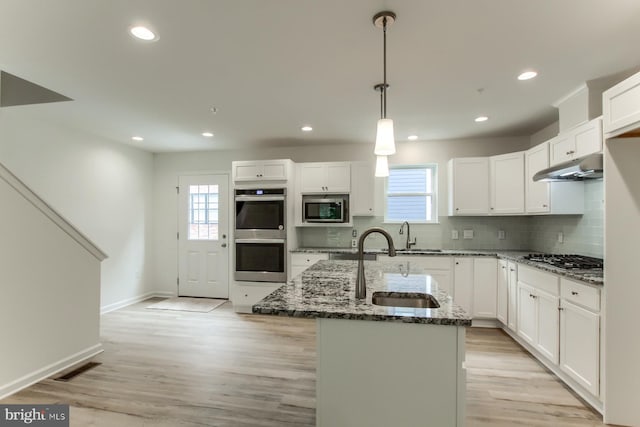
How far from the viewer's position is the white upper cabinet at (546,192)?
3.03 meters

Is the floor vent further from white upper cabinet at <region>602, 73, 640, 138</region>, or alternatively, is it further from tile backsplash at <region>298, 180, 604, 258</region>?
white upper cabinet at <region>602, 73, 640, 138</region>

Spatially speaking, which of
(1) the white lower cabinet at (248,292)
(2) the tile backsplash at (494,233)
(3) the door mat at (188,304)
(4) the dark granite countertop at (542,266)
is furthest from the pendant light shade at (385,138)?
(3) the door mat at (188,304)

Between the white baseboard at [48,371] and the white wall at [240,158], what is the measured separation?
238cm

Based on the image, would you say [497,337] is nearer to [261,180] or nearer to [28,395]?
[261,180]

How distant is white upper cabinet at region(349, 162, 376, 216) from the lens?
14.4 ft

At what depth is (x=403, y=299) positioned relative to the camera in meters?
1.77

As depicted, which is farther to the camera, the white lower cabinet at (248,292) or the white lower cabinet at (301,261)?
the white lower cabinet at (248,292)

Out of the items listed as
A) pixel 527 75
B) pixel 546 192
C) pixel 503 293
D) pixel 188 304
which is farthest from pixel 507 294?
pixel 188 304

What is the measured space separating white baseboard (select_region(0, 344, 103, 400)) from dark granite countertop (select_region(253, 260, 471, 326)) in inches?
92.8

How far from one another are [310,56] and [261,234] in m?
2.77

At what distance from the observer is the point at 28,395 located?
2256 millimetres

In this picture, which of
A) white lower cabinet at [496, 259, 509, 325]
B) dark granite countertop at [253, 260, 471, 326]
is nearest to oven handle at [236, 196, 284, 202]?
dark granite countertop at [253, 260, 471, 326]

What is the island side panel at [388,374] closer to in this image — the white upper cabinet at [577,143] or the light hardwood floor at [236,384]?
the light hardwood floor at [236,384]

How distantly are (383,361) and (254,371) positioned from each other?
1.72 metres
